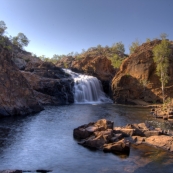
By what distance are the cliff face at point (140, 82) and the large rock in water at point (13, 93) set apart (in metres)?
24.4

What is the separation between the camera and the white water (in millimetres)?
54222

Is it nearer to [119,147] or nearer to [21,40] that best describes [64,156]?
[119,147]

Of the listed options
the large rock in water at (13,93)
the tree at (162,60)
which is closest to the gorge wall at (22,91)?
the large rock in water at (13,93)

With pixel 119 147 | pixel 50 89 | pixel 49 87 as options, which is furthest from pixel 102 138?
pixel 49 87

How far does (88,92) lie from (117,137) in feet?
123

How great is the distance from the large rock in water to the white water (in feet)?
58.2

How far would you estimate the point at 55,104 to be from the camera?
4741 cm

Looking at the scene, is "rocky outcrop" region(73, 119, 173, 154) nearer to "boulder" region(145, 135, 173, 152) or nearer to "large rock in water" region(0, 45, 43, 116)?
"boulder" region(145, 135, 173, 152)

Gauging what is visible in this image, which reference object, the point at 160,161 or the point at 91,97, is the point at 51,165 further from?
the point at 91,97

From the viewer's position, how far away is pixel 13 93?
33250 millimetres

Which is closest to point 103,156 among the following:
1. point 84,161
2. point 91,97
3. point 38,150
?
point 84,161

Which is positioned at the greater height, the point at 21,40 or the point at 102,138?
the point at 21,40

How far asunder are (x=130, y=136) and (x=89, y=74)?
47913mm

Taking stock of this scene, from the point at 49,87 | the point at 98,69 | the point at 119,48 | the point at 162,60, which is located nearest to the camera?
the point at 162,60
